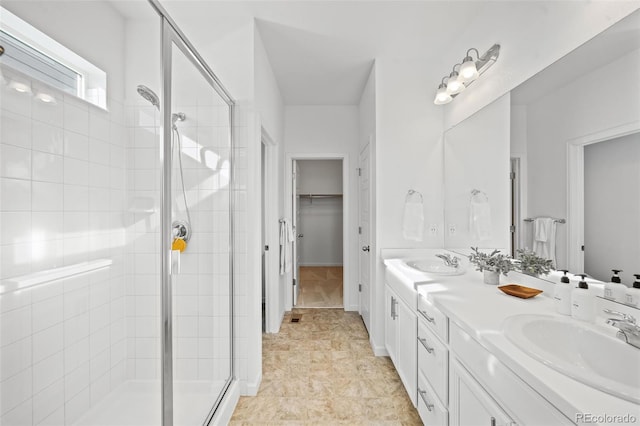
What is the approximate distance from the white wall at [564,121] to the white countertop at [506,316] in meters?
0.32

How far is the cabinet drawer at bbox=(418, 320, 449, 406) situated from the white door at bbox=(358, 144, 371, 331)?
1327 millimetres

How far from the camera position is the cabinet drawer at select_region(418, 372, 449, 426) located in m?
1.35

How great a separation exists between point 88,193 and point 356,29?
2.08 meters

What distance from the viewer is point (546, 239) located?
148 centimetres

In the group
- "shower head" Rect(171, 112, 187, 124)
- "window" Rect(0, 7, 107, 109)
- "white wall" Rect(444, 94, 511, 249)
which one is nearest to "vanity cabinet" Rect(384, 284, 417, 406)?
"white wall" Rect(444, 94, 511, 249)

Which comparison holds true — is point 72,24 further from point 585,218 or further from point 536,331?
point 585,218

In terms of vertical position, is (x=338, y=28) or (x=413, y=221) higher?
(x=338, y=28)

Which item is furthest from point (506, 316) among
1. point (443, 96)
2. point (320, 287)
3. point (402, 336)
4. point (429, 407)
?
point (320, 287)

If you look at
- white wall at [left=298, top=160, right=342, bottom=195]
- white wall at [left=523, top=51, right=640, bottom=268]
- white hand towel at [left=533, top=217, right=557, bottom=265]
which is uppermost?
white wall at [left=298, top=160, right=342, bottom=195]

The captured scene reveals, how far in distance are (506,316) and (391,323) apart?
4.27ft

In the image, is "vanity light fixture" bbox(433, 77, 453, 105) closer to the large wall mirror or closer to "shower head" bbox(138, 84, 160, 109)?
the large wall mirror

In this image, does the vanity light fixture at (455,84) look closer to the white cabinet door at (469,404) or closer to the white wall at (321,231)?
the white cabinet door at (469,404)

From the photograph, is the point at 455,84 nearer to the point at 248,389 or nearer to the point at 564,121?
the point at 564,121

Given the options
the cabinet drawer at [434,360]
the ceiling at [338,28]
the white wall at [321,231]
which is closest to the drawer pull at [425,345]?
the cabinet drawer at [434,360]
